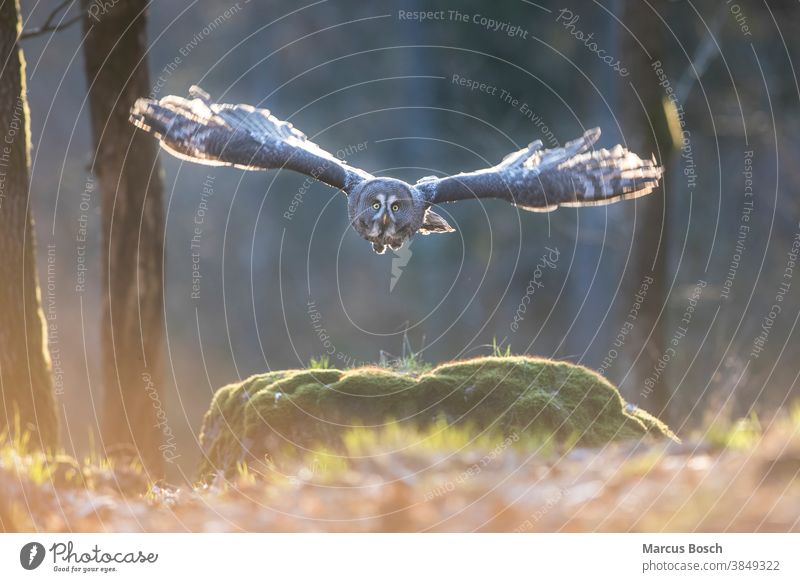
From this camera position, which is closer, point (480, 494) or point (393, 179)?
point (480, 494)

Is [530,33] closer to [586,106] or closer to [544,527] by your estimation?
[586,106]

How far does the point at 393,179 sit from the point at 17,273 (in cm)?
323

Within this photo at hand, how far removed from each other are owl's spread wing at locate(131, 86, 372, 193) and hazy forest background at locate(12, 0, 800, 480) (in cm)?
898

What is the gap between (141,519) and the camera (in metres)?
5.23

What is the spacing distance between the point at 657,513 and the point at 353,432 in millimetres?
2717

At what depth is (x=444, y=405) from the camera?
622cm

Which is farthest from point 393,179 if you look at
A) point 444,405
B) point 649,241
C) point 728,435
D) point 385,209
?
point 649,241

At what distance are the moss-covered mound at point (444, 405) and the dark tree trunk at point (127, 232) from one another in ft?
8.46

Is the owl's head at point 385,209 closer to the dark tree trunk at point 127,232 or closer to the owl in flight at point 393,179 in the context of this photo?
the owl in flight at point 393,179

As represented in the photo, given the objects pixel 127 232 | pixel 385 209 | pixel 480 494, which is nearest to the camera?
pixel 480 494

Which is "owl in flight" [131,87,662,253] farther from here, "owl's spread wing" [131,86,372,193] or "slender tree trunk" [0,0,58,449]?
"slender tree trunk" [0,0,58,449]

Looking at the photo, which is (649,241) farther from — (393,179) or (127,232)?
(127,232)

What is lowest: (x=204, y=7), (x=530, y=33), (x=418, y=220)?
(x=418, y=220)

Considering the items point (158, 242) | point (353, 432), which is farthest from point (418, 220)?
point (158, 242)
